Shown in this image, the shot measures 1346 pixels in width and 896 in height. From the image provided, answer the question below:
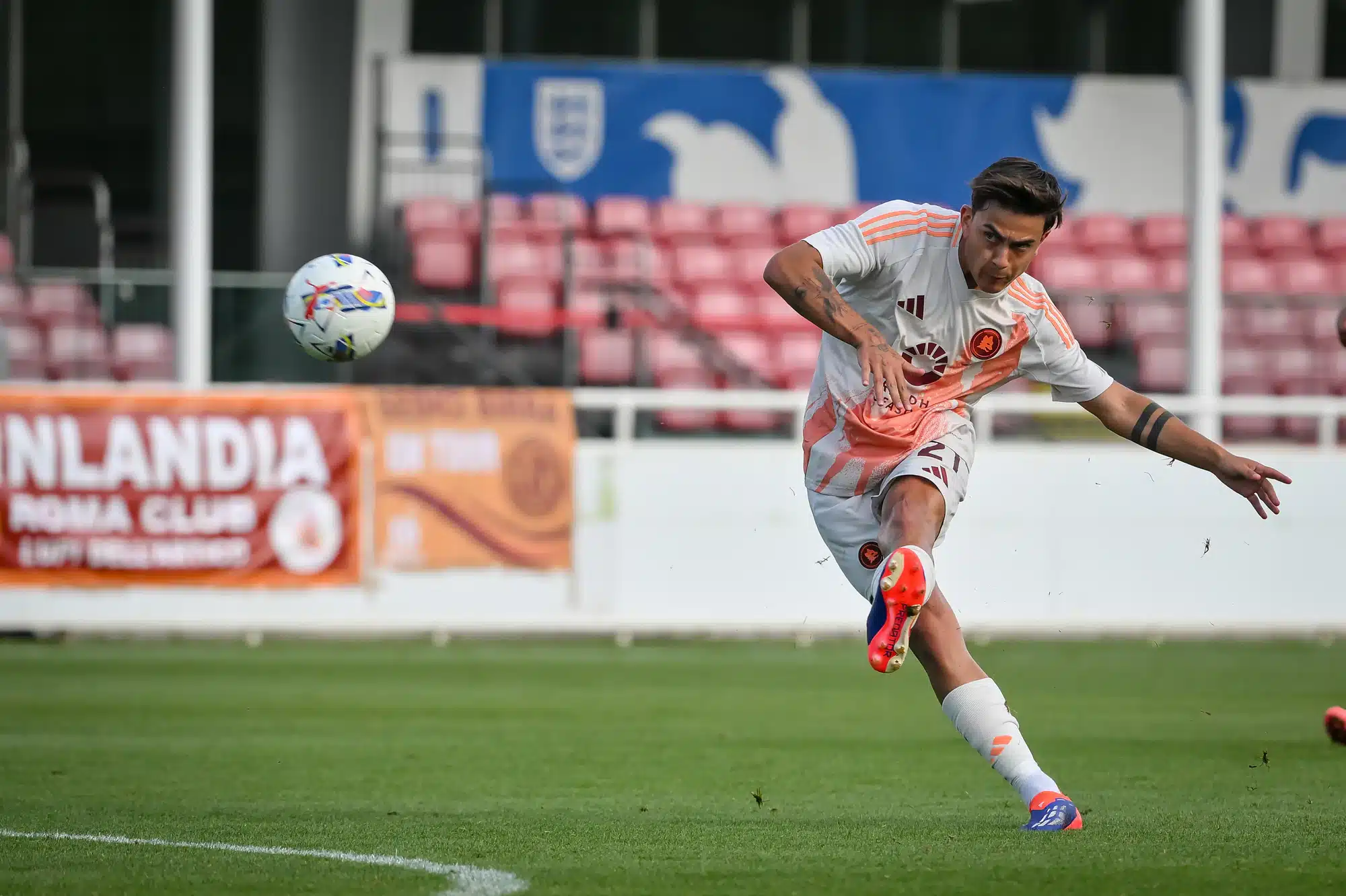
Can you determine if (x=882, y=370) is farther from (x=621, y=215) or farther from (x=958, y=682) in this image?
(x=621, y=215)

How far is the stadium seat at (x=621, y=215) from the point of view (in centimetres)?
1875

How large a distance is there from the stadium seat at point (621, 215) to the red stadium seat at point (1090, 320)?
411 cm

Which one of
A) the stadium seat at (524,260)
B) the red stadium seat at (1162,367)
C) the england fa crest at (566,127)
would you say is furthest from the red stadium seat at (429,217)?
the red stadium seat at (1162,367)

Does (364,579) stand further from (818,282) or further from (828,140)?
(828,140)

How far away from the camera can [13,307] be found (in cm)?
1491

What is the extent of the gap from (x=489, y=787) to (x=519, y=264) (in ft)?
37.7

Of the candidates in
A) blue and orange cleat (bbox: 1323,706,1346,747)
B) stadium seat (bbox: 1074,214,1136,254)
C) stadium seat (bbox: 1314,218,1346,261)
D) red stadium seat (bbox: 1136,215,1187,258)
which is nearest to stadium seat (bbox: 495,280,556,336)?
stadium seat (bbox: 1074,214,1136,254)

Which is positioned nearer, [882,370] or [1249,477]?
[882,370]

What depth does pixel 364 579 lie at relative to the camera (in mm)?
12523

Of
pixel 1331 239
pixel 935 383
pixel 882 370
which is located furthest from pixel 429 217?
pixel 882 370

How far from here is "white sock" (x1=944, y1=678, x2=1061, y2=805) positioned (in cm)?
536

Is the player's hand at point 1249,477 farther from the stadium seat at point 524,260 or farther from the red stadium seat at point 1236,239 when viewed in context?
the red stadium seat at point 1236,239

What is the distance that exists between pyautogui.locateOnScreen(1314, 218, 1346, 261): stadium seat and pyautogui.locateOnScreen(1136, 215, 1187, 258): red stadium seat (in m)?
1.46

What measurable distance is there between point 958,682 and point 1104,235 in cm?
1537
